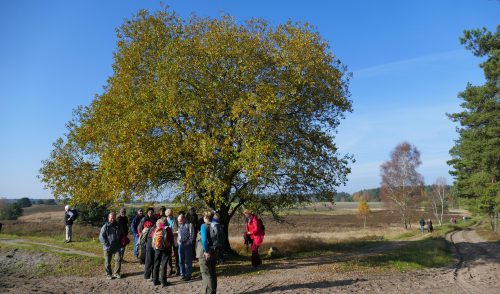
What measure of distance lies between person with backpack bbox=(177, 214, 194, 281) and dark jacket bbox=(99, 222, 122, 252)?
2.10 metres

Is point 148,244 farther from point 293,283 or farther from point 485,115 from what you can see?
point 485,115

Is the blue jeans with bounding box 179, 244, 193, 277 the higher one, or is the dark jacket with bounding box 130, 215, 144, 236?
the dark jacket with bounding box 130, 215, 144, 236

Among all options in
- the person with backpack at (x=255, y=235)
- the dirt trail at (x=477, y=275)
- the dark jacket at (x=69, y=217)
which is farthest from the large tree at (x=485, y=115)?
the dark jacket at (x=69, y=217)

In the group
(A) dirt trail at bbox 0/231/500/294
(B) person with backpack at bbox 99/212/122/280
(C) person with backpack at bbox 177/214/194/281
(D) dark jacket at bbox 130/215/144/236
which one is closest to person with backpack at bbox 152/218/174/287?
(A) dirt trail at bbox 0/231/500/294

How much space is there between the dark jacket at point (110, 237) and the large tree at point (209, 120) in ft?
5.51

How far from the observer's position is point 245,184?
624 inches

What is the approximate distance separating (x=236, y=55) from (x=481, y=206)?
31.6 m

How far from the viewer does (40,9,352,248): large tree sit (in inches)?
529

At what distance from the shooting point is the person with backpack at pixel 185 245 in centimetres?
1203

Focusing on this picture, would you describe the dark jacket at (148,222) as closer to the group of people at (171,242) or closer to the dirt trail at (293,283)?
the group of people at (171,242)

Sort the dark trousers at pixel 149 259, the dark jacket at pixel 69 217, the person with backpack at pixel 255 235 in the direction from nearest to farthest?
the dark trousers at pixel 149 259 → the person with backpack at pixel 255 235 → the dark jacket at pixel 69 217

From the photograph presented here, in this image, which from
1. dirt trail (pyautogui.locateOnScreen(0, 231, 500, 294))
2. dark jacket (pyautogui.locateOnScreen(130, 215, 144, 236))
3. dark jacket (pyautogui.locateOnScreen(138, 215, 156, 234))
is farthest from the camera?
dark jacket (pyautogui.locateOnScreen(130, 215, 144, 236))

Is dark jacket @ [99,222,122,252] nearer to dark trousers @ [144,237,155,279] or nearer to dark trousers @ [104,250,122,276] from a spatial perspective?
dark trousers @ [104,250,122,276]

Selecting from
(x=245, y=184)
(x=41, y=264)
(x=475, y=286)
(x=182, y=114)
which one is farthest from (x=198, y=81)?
(x=475, y=286)
